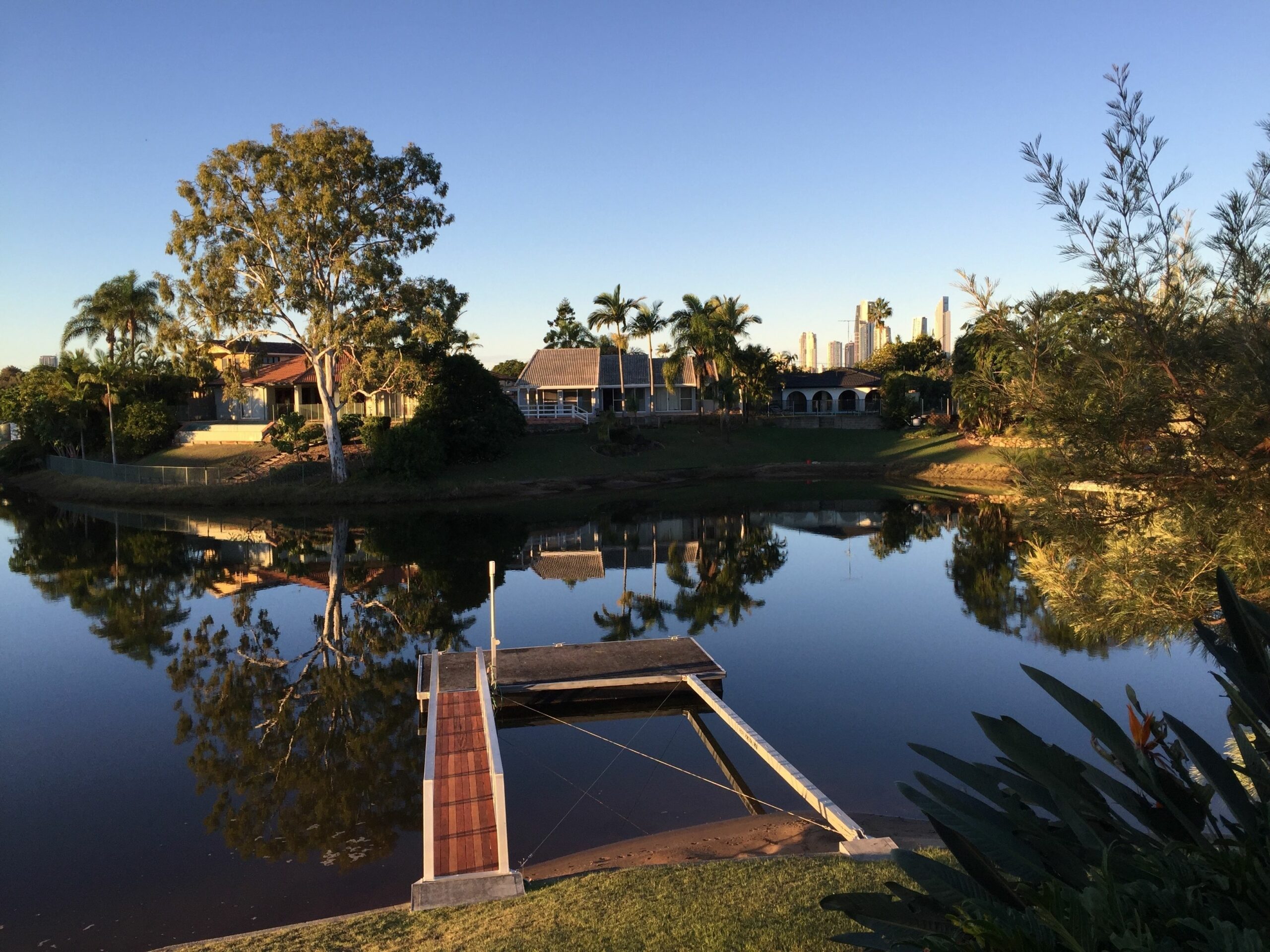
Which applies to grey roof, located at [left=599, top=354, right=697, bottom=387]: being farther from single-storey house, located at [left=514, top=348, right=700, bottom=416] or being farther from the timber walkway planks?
the timber walkway planks

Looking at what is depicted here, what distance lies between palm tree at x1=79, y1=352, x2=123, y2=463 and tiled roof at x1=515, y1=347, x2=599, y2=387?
25416 mm

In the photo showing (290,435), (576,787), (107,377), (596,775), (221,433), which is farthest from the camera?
(221,433)

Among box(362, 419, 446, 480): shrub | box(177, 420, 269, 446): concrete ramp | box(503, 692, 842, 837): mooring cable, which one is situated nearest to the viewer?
A: box(503, 692, 842, 837): mooring cable

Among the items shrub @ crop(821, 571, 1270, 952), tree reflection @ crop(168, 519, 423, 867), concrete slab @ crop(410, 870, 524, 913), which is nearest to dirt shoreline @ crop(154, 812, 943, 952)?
concrete slab @ crop(410, 870, 524, 913)

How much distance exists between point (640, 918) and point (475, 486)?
130 ft

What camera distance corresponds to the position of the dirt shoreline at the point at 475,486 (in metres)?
43.3

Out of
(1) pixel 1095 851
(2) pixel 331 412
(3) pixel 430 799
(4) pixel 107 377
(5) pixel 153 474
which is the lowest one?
(3) pixel 430 799

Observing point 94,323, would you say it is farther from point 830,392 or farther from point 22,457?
point 830,392

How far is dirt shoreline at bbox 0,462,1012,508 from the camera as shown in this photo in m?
43.3

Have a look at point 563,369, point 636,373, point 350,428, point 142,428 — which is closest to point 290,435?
point 350,428

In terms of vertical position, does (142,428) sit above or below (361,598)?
above

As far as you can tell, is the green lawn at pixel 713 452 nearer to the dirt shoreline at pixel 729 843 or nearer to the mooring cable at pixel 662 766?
the mooring cable at pixel 662 766

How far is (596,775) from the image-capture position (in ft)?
41.1

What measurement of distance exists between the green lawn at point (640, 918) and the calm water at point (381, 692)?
5.66ft
